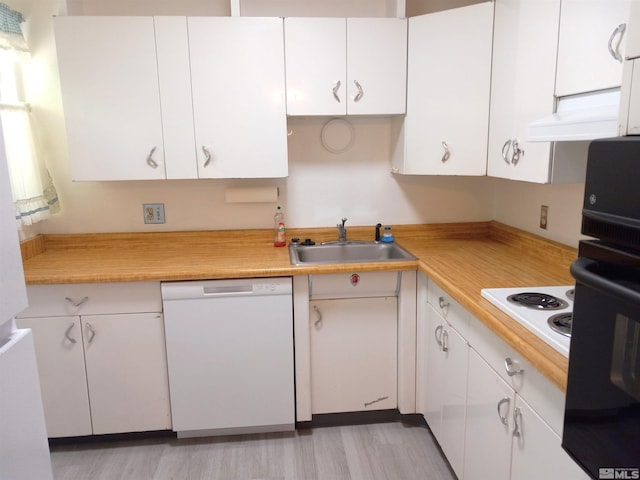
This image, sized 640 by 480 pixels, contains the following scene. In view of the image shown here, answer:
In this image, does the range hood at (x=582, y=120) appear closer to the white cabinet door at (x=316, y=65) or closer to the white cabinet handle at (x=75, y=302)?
the white cabinet door at (x=316, y=65)

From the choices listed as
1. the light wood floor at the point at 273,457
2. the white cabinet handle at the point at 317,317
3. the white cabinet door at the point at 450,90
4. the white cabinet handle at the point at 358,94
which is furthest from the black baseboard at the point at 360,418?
the white cabinet handle at the point at 358,94

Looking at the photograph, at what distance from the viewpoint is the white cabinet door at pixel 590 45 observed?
1.32 metres

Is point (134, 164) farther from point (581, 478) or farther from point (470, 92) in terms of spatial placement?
point (581, 478)

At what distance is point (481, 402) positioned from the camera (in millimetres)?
1644

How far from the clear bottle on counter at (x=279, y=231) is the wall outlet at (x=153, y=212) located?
0.65 meters

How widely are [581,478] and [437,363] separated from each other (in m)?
1.04

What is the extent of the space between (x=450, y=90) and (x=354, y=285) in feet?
3.45

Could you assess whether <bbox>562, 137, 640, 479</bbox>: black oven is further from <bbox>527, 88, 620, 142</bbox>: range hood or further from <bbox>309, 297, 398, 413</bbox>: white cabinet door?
<bbox>309, 297, 398, 413</bbox>: white cabinet door

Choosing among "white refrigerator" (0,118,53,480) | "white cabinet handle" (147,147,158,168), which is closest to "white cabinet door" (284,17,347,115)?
"white cabinet handle" (147,147,158,168)

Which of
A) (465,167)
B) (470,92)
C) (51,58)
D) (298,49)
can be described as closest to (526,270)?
(465,167)

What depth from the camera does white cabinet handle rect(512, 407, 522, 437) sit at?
1.37m

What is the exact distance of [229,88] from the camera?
2.25m
